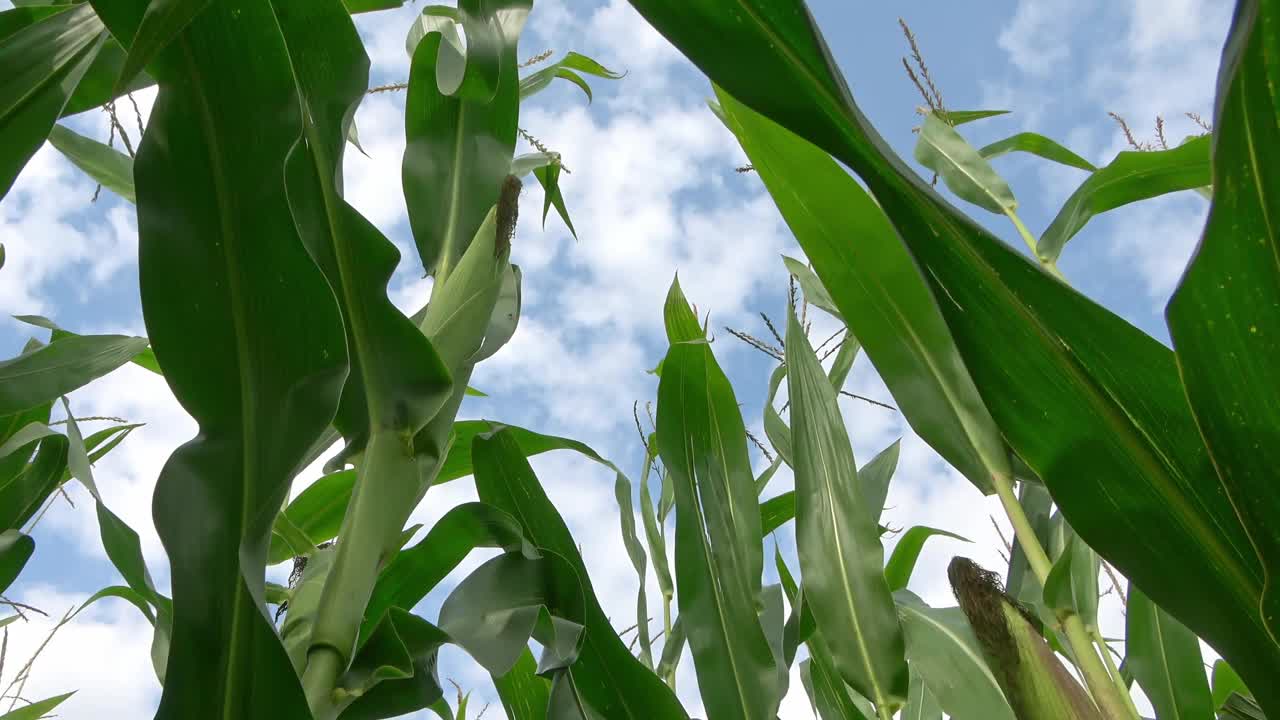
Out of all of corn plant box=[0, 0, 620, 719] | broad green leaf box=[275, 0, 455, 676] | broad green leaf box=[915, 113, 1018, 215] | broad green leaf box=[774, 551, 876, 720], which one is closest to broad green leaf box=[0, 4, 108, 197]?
corn plant box=[0, 0, 620, 719]

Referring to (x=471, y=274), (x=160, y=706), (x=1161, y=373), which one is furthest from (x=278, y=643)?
(x=1161, y=373)

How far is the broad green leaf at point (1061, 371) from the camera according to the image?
0.36 m

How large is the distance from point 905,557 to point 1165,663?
30 cm

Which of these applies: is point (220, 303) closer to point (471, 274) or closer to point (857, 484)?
point (471, 274)

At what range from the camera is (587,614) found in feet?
2.02

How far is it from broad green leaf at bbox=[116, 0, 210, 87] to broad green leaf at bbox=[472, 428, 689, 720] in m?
0.37

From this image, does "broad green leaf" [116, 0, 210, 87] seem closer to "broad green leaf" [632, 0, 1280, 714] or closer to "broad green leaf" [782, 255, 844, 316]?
"broad green leaf" [632, 0, 1280, 714]

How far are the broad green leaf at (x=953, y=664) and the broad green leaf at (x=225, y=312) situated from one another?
0.48 m

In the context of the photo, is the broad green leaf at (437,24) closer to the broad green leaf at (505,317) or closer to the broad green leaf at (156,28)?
the broad green leaf at (505,317)

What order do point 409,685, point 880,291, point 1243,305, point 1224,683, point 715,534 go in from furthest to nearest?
point 1224,683 < point 715,534 < point 880,291 < point 409,685 < point 1243,305

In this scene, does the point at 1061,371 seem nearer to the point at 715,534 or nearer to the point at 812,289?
the point at 715,534

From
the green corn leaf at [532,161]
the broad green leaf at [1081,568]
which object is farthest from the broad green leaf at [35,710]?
the broad green leaf at [1081,568]

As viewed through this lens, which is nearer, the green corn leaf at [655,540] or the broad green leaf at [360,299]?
the broad green leaf at [360,299]

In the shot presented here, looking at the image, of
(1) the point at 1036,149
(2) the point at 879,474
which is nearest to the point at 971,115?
(1) the point at 1036,149
